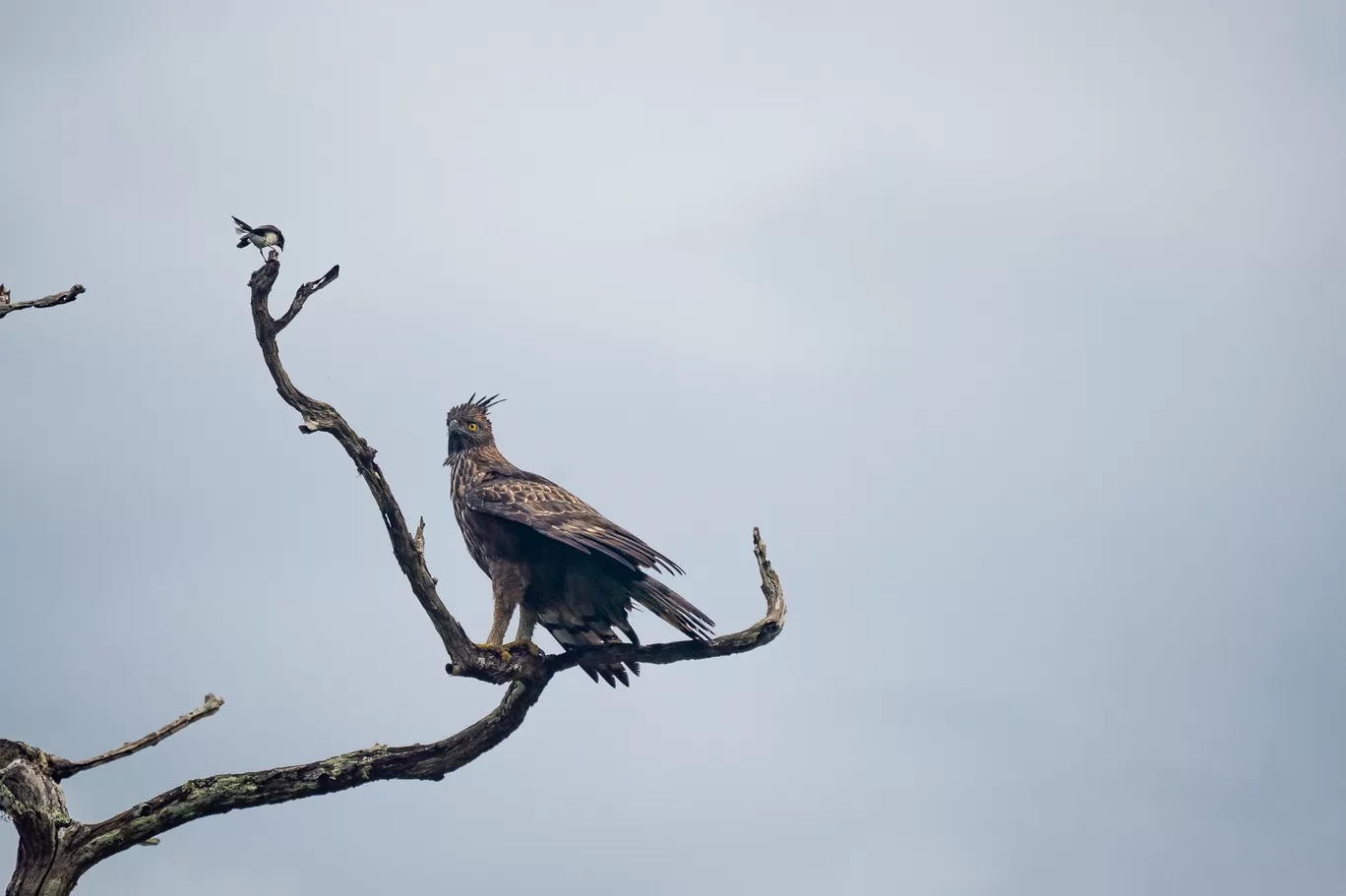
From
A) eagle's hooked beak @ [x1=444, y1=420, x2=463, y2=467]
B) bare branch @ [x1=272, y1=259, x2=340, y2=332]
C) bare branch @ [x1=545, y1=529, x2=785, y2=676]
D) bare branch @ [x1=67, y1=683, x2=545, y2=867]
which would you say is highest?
eagle's hooked beak @ [x1=444, y1=420, x2=463, y2=467]

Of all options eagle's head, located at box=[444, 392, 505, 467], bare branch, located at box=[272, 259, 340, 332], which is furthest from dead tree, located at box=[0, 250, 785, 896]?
eagle's head, located at box=[444, 392, 505, 467]

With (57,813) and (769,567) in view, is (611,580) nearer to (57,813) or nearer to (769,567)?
(769,567)

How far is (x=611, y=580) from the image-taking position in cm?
909

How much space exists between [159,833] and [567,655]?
2707mm

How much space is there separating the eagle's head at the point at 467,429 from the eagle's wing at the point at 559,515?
100 cm

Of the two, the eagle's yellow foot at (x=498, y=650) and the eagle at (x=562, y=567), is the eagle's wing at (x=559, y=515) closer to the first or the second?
the eagle at (x=562, y=567)

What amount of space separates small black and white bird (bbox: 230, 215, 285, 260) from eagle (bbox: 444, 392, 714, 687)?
2545 millimetres

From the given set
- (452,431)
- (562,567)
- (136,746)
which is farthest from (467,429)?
(136,746)

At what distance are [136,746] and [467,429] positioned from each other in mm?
3938

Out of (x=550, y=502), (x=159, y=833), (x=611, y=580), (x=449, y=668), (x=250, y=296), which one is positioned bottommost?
(x=159, y=833)

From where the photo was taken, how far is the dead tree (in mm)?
7594

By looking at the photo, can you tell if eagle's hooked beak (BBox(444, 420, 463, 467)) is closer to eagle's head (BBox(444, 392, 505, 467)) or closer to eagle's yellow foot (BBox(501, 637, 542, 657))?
eagle's head (BBox(444, 392, 505, 467))

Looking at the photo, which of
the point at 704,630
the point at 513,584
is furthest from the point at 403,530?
the point at 704,630

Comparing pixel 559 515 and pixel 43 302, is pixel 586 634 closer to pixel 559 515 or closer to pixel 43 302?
pixel 559 515
